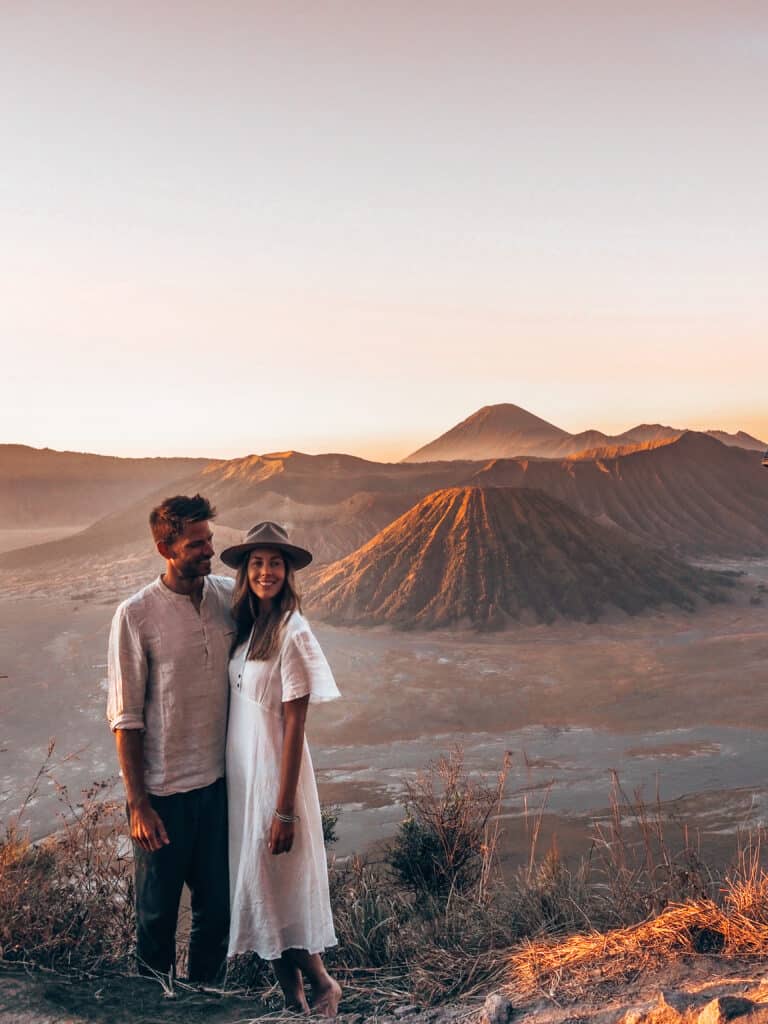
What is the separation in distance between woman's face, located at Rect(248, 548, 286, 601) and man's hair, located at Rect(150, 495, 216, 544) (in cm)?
24

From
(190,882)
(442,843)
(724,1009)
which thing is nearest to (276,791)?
(190,882)

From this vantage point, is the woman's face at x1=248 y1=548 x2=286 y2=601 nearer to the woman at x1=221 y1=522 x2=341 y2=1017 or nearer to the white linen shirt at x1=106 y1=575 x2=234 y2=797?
the woman at x1=221 y1=522 x2=341 y2=1017

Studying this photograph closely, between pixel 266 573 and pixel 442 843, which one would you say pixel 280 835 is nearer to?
pixel 266 573

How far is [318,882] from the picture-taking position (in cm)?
274

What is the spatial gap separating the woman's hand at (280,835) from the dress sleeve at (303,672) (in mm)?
386

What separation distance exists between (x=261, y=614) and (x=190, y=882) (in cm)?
97

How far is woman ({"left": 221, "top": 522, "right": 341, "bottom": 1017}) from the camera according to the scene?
263 cm

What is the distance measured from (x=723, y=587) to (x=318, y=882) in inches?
922

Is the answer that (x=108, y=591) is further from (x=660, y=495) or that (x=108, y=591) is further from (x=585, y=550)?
(x=660, y=495)

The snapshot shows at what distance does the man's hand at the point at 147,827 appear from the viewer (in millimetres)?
→ 2682

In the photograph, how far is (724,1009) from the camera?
200cm

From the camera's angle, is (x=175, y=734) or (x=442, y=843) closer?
(x=175, y=734)

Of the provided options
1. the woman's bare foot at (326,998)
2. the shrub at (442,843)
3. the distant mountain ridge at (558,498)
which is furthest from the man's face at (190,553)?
the distant mountain ridge at (558,498)

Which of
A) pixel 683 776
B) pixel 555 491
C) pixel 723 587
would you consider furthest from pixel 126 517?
pixel 683 776
